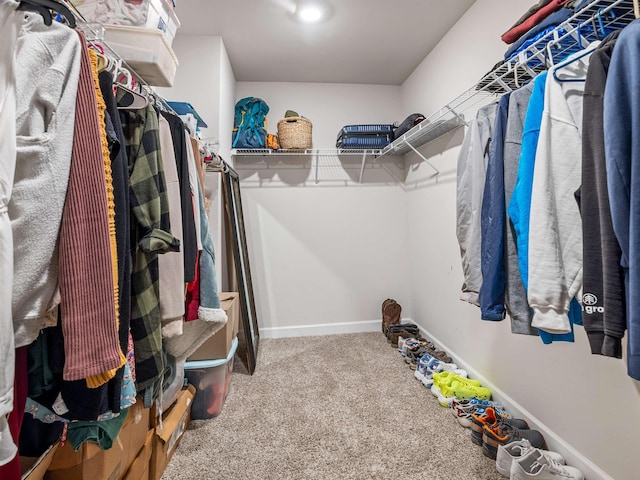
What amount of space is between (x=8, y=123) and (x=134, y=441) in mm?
1111

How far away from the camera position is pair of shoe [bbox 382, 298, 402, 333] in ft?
9.81

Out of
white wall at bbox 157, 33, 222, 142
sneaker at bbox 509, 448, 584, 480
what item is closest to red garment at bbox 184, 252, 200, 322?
sneaker at bbox 509, 448, 584, 480

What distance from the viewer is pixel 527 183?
3.18 ft

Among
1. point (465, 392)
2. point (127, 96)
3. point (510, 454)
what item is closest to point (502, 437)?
point (510, 454)

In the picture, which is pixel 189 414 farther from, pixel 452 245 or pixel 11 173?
pixel 452 245

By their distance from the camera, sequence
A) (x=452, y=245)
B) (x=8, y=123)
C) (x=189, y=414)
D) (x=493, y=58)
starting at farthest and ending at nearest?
(x=452, y=245), (x=493, y=58), (x=189, y=414), (x=8, y=123)

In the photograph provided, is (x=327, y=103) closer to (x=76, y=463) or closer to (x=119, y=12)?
(x=119, y=12)

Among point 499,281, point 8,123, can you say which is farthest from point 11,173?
point 499,281

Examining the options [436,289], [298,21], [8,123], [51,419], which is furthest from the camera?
[436,289]

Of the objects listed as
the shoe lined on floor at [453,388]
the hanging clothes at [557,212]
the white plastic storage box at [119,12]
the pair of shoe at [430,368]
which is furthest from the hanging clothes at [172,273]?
the pair of shoe at [430,368]

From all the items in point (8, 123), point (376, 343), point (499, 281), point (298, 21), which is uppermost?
point (298, 21)

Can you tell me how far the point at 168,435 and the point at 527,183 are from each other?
5.49ft

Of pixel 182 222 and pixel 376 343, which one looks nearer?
pixel 182 222

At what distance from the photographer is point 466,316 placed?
2225mm
